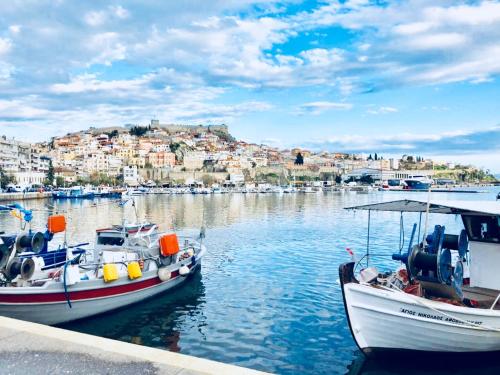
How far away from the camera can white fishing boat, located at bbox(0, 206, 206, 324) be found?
9.95m

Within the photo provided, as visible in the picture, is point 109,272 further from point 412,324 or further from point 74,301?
point 412,324

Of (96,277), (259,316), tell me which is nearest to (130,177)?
(96,277)

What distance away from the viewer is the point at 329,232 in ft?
95.2

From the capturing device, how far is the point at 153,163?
486 ft

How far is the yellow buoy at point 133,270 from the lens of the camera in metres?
11.5

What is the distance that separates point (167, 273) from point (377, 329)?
650 cm

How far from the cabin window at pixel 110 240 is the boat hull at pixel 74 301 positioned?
1.85m

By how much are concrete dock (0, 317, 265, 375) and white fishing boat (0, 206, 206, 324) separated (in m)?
4.55

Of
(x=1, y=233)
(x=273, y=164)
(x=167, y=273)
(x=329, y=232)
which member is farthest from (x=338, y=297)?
(x=273, y=164)

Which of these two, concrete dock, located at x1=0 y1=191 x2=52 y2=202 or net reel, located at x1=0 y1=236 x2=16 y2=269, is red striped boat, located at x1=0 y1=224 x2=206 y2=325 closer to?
net reel, located at x1=0 y1=236 x2=16 y2=269

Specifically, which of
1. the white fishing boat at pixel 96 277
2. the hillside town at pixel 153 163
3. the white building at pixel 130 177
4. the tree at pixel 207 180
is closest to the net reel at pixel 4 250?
the white fishing boat at pixel 96 277

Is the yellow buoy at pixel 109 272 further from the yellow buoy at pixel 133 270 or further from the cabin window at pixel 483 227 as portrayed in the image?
the cabin window at pixel 483 227

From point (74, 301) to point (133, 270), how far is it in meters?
1.63

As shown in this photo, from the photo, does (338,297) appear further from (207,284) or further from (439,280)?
(439,280)
